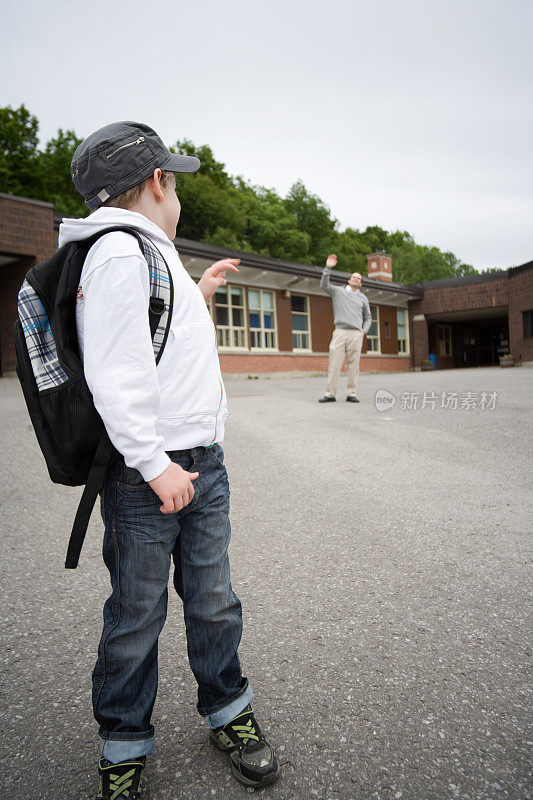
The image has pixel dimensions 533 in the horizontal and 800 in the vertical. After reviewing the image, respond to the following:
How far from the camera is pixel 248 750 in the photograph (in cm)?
171

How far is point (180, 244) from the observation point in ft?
57.9

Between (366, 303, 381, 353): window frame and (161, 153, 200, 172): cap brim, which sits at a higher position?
(366, 303, 381, 353): window frame

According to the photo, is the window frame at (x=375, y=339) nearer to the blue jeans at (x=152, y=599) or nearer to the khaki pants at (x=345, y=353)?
the khaki pants at (x=345, y=353)

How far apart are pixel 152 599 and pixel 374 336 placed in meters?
28.5

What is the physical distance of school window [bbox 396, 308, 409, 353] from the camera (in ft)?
102

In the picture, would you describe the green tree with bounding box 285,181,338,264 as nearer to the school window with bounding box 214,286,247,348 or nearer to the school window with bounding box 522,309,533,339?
the school window with bounding box 522,309,533,339

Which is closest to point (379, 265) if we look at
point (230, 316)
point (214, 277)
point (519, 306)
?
point (519, 306)

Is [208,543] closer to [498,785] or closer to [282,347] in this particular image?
[498,785]

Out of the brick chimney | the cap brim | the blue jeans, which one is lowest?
the blue jeans

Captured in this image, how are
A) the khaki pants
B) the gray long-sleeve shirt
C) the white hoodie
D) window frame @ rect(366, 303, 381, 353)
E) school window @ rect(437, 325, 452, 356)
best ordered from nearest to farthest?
the white hoodie
the khaki pants
the gray long-sleeve shirt
window frame @ rect(366, 303, 381, 353)
school window @ rect(437, 325, 452, 356)

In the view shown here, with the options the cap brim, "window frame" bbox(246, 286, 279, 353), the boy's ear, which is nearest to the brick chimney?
"window frame" bbox(246, 286, 279, 353)

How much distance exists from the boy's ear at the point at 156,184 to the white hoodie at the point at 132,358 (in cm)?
16

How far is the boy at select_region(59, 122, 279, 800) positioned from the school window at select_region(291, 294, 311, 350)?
74.7 ft

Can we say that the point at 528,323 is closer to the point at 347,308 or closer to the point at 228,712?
the point at 347,308
